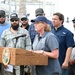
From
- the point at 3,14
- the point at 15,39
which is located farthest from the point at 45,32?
the point at 3,14

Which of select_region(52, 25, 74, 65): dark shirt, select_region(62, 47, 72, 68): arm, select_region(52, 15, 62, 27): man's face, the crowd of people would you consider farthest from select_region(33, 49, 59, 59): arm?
select_region(52, 15, 62, 27): man's face

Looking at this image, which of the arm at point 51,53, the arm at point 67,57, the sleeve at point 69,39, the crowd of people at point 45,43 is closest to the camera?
the arm at point 51,53

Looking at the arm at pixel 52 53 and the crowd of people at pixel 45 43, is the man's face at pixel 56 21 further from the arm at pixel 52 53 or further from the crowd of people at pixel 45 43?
the arm at pixel 52 53

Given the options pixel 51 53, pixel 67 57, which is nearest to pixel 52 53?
pixel 51 53

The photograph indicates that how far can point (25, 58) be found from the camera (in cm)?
405

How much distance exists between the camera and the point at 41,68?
14.3 feet

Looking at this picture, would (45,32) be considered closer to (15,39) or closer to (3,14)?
(15,39)

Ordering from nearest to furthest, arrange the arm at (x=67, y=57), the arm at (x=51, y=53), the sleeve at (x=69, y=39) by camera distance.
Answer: the arm at (x=51, y=53) < the arm at (x=67, y=57) < the sleeve at (x=69, y=39)

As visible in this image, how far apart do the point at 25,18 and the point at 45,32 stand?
2.68m

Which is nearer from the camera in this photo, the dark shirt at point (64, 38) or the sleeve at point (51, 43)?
the sleeve at point (51, 43)

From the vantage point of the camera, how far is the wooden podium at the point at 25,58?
3.96 meters

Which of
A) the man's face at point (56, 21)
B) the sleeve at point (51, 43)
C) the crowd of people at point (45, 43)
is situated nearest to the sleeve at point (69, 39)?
the crowd of people at point (45, 43)

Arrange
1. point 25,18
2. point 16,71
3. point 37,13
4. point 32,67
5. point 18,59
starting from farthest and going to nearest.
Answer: point 25,18 → point 37,13 → point 16,71 → point 32,67 → point 18,59

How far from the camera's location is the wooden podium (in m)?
3.96
